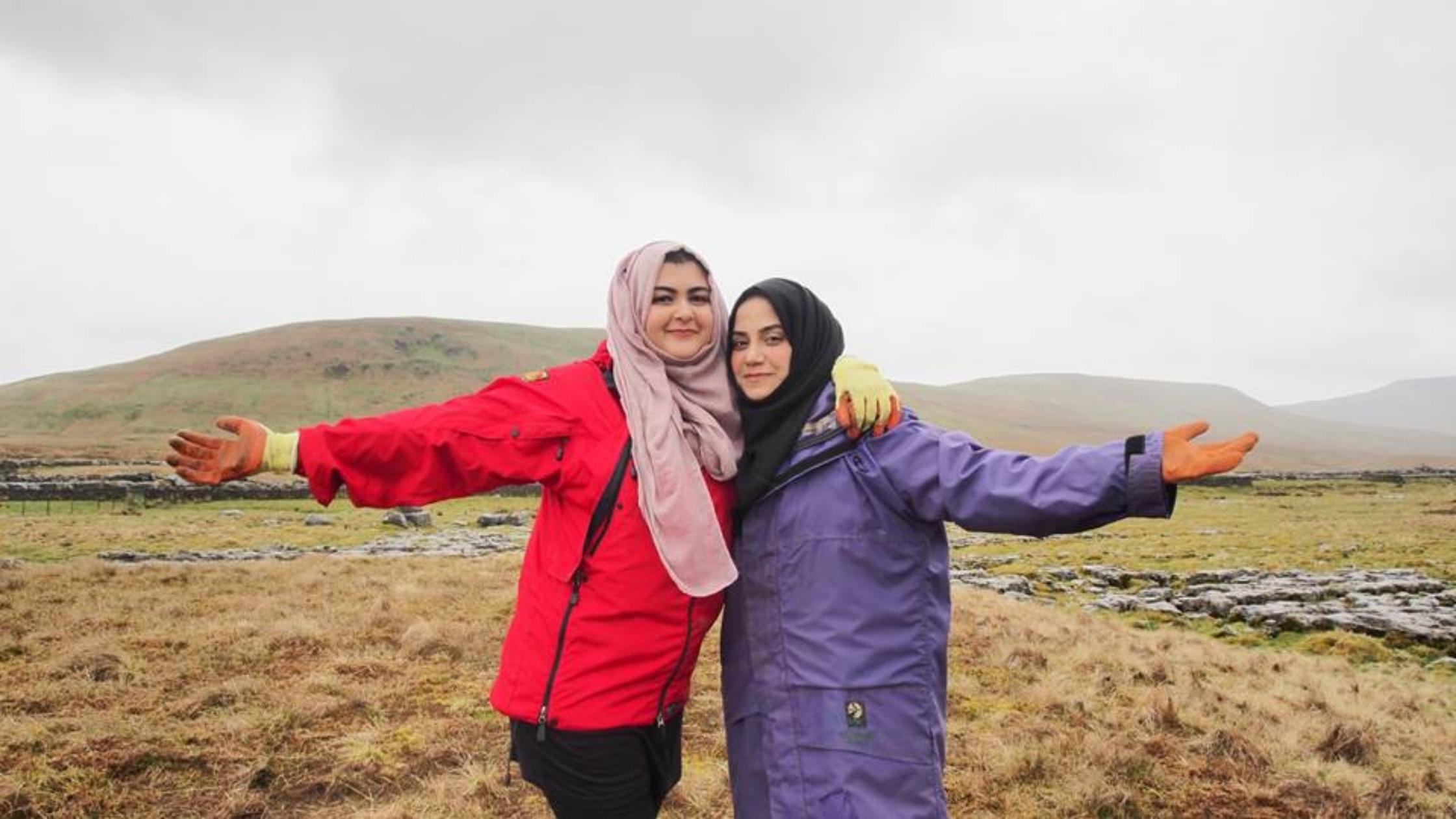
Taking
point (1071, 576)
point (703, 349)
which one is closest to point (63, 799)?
point (703, 349)

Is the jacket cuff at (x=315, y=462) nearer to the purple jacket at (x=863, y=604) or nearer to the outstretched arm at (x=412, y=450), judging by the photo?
the outstretched arm at (x=412, y=450)

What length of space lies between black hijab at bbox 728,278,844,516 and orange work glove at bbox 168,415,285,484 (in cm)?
159

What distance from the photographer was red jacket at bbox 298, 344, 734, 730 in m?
2.63

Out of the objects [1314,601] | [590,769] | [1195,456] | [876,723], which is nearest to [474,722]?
[590,769]

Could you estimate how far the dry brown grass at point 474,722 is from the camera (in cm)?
511

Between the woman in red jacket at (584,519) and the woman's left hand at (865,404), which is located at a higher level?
the woman's left hand at (865,404)

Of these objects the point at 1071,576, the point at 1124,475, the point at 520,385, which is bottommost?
the point at 1071,576

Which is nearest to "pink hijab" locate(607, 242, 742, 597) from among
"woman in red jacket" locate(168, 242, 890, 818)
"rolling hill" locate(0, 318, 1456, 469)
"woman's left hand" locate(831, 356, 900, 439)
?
"woman in red jacket" locate(168, 242, 890, 818)

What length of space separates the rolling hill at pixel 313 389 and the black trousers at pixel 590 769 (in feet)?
241

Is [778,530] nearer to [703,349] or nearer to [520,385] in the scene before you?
[703,349]

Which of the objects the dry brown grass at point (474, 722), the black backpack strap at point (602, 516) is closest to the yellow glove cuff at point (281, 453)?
the black backpack strap at point (602, 516)

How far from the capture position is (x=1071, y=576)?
59.2 ft

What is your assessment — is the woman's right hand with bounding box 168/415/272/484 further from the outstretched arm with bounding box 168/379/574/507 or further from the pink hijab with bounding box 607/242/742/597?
the pink hijab with bounding box 607/242/742/597

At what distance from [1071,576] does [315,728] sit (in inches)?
647
